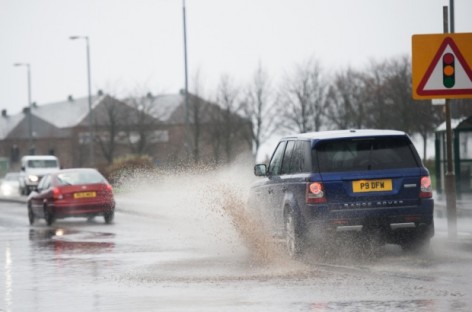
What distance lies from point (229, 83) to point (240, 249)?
66.4 m

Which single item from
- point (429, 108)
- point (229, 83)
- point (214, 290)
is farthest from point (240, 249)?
point (229, 83)

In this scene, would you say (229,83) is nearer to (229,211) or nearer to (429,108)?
(429,108)

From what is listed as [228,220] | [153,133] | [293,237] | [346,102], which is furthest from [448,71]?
[153,133]

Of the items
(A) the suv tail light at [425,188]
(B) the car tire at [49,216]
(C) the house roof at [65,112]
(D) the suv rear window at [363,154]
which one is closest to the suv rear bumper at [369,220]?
(A) the suv tail light at [425,188]

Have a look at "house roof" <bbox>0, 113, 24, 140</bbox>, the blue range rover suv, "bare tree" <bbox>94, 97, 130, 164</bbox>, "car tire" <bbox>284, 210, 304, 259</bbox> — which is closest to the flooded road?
"car tire" <bbox>284, 210, 304, 259</bbox>

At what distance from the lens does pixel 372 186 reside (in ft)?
49.8

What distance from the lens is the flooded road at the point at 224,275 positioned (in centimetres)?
1127

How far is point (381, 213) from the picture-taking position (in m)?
15.1

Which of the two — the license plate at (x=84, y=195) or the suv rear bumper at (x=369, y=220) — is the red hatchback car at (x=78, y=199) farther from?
the suv rear bumper at (x=369, y=220)

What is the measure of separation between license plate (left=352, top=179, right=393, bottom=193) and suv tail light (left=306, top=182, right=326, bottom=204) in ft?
1.35

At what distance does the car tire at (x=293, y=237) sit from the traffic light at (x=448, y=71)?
14.3 ft

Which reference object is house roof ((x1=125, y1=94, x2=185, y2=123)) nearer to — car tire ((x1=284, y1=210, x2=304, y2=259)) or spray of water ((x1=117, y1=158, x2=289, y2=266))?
spray of water ((x1=117, y1=158, x2=289, y2=266))

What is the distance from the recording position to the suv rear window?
50.2 ft

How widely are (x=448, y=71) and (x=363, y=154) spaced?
402cm
